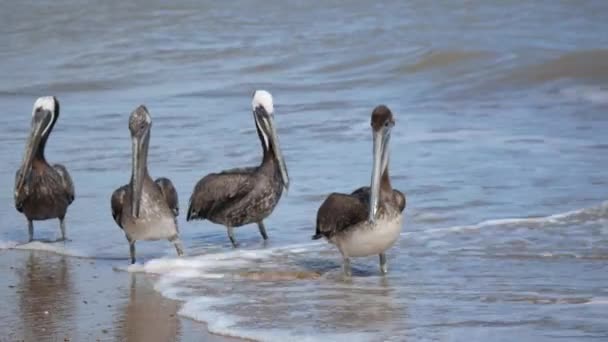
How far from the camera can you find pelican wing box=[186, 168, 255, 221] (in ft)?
30.5

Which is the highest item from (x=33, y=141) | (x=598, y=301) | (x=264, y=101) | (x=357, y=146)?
(x=264, y=101)

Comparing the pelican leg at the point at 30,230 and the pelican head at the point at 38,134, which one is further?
the pelican head at the point at 38,134

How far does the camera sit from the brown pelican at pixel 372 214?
7566 millimetres

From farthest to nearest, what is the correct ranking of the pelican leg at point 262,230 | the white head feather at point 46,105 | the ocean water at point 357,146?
the white head feather at point 46,105, the pelican leg at point 262,230, the ocean water at point 357,146

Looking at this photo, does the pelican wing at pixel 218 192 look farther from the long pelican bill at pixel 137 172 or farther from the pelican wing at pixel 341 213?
the pelican wing at pixel 341 213

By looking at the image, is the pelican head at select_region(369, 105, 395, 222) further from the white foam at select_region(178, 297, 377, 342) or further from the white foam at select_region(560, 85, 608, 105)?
the white foam at select_region(560, 85, 608, 105)

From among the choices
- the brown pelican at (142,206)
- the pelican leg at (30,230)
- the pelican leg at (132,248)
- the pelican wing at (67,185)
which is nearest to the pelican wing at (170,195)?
the brown pelican at (142,206)

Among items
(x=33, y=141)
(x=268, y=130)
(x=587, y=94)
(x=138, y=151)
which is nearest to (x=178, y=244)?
(x=138, y=151)

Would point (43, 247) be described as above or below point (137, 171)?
below

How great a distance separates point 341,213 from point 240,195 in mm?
1649

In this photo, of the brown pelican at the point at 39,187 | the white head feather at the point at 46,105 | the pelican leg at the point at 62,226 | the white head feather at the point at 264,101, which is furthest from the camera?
the white head feather at the point at 46,105

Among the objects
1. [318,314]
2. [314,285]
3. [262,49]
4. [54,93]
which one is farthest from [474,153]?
[262,49]

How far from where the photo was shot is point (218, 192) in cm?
929

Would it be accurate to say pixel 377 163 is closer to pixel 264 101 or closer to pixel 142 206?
pixel 142 206
